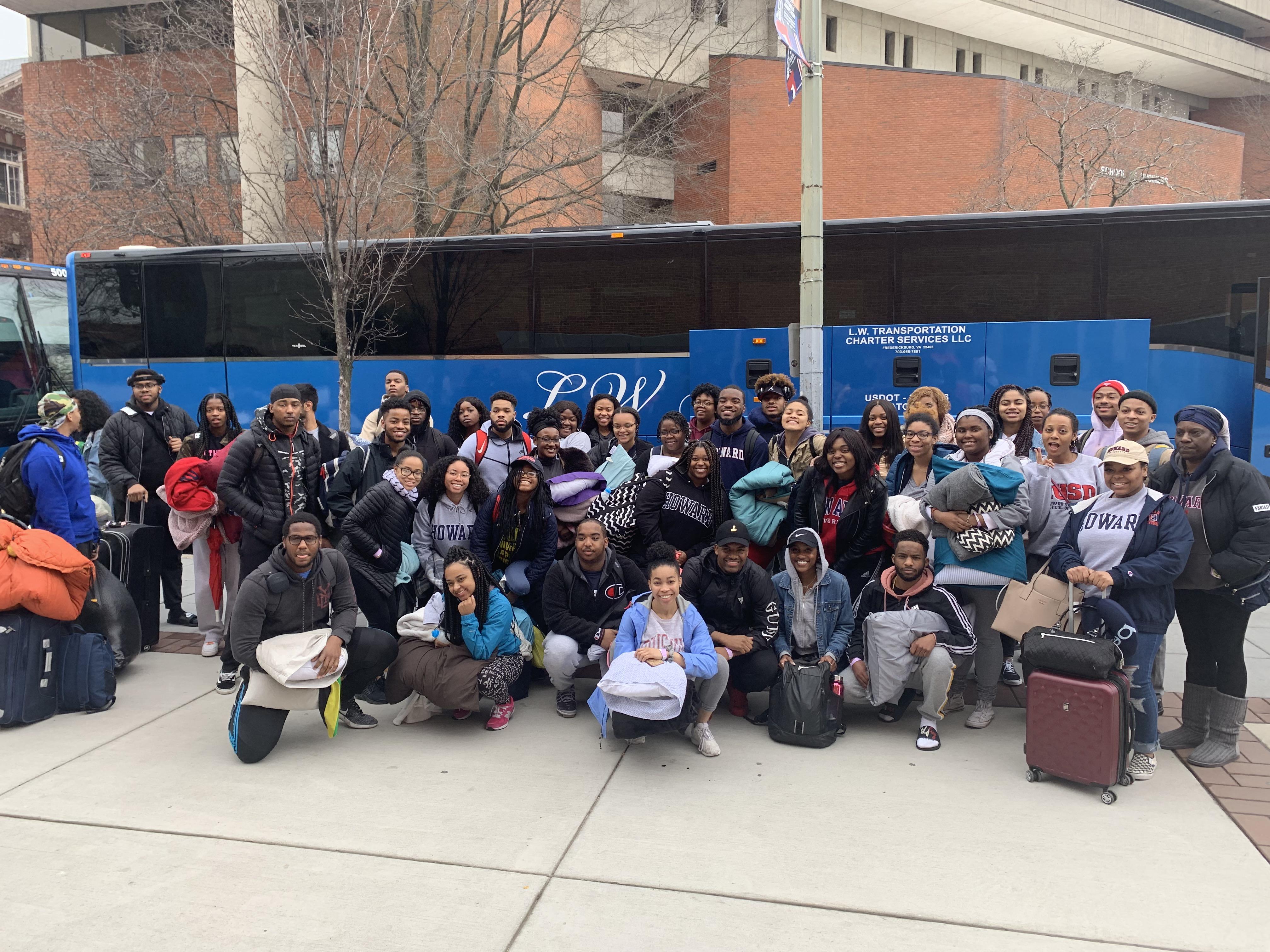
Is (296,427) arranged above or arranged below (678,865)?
above

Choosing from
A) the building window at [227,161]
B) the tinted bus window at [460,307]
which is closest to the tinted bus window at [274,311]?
the tinted bus window at [460,307]

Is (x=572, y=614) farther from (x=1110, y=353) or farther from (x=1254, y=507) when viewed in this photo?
(x=1110, y=353)

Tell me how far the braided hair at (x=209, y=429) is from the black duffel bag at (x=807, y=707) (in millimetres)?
4321

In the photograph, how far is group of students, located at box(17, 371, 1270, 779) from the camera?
4.76 meters

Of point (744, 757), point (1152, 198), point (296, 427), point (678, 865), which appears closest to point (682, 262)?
point (296, 427)

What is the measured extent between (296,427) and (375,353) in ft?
15.6

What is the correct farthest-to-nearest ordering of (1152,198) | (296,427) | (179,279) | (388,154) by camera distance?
1. (1152,198)
2. (179,279)
3. (388,154)
4. (296,427)

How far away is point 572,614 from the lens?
5.68m

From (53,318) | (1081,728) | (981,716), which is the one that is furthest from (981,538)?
(53,318)

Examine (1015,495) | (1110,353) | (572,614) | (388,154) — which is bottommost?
(572,614)

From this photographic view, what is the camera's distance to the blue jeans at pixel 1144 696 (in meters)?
4.63

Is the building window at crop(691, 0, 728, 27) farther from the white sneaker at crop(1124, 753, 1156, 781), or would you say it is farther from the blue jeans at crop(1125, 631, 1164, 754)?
the white sneaker at crop(1124, 753, 1156, 781)

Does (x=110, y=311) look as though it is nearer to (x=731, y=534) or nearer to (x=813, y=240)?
(x=813, y=240)

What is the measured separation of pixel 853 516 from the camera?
18.3 feet
